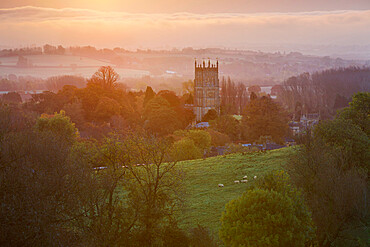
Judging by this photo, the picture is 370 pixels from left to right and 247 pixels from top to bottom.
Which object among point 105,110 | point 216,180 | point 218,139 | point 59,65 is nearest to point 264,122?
point 218,139

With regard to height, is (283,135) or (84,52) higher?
(84,52)

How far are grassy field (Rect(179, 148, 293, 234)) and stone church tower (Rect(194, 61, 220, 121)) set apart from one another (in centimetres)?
4201

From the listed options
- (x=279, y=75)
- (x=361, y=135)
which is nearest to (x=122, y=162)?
(x=361, y=135)

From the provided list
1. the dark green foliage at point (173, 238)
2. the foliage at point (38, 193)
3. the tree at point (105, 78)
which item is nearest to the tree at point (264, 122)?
the tree at point (105, 78)

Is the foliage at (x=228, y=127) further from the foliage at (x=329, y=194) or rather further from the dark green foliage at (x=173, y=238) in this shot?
the dark green foliage at (x=173, y=238)

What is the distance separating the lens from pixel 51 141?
12070mm

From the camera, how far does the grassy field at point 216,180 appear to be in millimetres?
15180

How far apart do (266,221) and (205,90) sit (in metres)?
58.3

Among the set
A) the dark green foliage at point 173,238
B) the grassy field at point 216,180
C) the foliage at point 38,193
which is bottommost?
the grassy field at point 216,180

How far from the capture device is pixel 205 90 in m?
68.1

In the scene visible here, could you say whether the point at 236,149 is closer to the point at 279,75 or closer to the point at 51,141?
the point at 51,141

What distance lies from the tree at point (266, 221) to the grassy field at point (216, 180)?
8.87ft

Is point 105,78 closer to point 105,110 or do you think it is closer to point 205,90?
point 105,110

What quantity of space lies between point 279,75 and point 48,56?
124m
